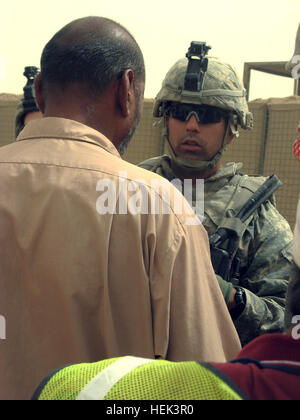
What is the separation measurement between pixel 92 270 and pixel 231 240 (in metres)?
1.51

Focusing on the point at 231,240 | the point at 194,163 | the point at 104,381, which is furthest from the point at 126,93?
the point at 194,163

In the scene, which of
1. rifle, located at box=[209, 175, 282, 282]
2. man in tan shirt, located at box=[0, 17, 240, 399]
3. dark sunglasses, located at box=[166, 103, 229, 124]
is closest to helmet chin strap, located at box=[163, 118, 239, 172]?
dark sunglasses, located at box=[166, 103, 229, 124]

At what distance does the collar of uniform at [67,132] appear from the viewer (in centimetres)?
181

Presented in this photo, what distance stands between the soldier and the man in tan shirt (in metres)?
1.12

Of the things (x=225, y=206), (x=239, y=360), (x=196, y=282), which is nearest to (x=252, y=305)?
(x=225, y=206)

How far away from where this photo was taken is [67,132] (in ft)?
5.95

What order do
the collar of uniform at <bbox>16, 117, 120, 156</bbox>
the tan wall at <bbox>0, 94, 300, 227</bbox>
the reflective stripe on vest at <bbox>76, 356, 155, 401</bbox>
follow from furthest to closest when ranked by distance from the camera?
the tan wall at <bbox>0, 94, 300, 227</bbox> → the collar of uniform at <bbox>16, 117, 120, 156</bbox> → the reflective stripe on vest at <bbox>76, 356, 155, 401</bbox>

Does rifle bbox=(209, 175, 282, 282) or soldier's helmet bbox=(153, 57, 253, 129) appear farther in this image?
soldier's helmet bbox=(153, 57, 253, 129)

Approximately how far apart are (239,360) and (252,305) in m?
2.01

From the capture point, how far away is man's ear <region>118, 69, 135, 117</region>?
1910 millimetres

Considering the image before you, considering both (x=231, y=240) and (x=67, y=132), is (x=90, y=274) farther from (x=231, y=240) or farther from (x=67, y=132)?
(x=231, y=240)

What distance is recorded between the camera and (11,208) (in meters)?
1.69

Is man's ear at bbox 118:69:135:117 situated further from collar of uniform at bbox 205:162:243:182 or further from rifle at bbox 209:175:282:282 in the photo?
collar of uniform at bbox 205:162:243:182
